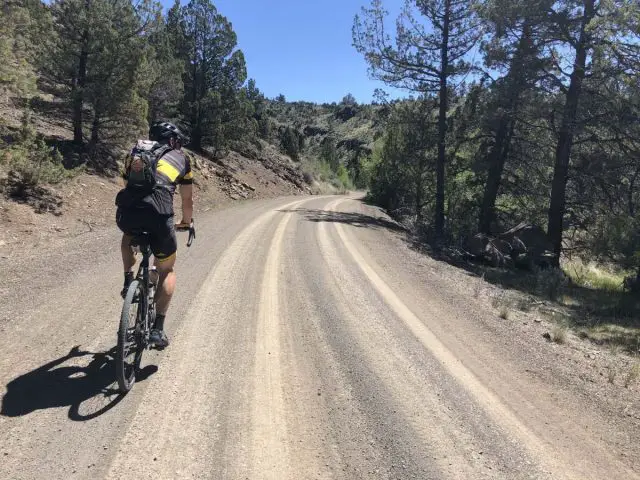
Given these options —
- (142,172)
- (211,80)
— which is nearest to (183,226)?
(142,172)

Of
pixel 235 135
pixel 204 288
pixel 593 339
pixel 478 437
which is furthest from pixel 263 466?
pixel 235 135

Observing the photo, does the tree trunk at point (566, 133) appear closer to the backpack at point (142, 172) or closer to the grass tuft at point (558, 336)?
the grass tuft at point (558, 336)

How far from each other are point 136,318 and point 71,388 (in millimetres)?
720

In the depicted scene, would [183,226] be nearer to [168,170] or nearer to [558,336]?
[168,170]

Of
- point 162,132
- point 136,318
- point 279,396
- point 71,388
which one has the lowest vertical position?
point 279,396

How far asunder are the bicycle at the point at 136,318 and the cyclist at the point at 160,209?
66 mm

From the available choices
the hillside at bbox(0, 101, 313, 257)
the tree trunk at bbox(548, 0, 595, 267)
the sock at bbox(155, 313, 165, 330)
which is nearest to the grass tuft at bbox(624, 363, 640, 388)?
the sock at bbox(155, 313, 165, 330)

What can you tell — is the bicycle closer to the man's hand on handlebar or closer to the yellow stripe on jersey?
the man's hand on handlebar

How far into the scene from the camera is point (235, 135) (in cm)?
2728

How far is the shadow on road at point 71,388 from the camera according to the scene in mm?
3289

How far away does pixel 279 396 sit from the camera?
376 cm

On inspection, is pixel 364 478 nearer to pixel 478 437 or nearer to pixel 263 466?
pixel 263 466

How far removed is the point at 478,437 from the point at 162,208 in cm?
303

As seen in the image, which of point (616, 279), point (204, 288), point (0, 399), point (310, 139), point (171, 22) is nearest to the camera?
point (0, 399)
